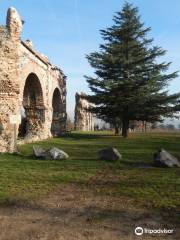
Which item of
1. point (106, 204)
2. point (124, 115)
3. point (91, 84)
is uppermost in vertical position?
point (91, 84)

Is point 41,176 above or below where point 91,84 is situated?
below

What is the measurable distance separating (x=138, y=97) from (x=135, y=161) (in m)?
12.7

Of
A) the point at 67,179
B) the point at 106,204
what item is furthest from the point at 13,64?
the point at 106,204

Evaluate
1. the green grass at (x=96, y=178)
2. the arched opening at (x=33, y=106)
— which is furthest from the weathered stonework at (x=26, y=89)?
the green grass at (x=96, y=178)

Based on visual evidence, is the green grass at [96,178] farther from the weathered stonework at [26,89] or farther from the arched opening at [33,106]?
the arched opening at [33,106]

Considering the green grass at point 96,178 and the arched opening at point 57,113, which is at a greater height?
the arched opening at point 57,113

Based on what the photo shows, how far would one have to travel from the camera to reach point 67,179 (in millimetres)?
9148

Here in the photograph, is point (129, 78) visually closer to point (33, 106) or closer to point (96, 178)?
point (33, 106)

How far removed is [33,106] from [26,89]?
41.4 inches

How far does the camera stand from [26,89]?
2353cm

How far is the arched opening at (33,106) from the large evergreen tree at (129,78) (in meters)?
3.76

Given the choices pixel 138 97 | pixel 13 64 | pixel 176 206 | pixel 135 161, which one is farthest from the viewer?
pixel 138 97

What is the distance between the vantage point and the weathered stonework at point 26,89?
13438mm

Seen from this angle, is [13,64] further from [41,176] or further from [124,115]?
[124,115]
